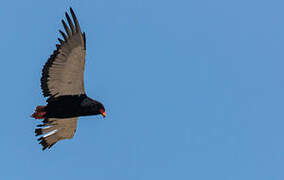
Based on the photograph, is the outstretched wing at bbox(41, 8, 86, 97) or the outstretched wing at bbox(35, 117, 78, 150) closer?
the outstretched wing at bbox(41, 8, 86, 97)

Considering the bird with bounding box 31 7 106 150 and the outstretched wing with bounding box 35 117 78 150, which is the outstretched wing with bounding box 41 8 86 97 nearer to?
the bird with bounding box 31 7 106 150

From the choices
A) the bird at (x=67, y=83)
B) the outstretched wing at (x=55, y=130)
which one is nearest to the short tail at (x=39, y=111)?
the bird at (x=67, y=83)

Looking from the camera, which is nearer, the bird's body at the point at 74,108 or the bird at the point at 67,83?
the bird at the point at 67,83

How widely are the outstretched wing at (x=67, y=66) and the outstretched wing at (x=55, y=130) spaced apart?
2.15 m

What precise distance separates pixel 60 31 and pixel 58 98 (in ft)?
9.57

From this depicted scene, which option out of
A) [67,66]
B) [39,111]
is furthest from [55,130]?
[67,66]

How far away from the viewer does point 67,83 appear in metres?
20.6

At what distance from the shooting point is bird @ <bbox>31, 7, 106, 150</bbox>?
19406mm

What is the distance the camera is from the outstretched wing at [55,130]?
74.5ft

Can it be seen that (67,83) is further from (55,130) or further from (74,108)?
(55,130)

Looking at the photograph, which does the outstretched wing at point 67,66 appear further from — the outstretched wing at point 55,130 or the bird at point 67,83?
the outstretched wing at point 55,130

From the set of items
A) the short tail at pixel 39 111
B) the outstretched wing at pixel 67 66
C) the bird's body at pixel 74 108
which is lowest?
the short tail at pixel 39 111

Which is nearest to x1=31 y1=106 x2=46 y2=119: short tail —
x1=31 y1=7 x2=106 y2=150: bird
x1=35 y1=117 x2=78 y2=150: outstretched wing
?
x1=31 y1=7 x2=106 y2=150: bird

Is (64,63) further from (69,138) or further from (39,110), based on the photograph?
(69,138)
